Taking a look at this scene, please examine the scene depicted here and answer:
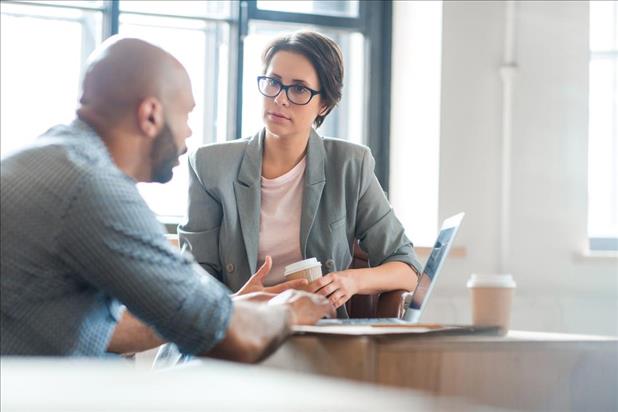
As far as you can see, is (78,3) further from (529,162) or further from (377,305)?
(377,305)

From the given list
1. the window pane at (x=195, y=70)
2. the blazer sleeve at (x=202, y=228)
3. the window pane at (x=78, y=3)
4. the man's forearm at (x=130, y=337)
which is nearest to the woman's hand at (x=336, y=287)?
the blazer sleeve at (x=202, y=228)

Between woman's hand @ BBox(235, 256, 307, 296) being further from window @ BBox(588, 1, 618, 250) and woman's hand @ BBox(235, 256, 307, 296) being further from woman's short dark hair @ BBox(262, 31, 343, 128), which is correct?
window @ BBox(588, 1, 618, 250)

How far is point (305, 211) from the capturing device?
2480 mm

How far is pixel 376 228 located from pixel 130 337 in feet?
2.97

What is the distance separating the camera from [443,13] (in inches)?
151

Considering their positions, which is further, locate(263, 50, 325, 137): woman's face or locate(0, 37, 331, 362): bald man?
locate(263, 50, 325, 137): woman's face

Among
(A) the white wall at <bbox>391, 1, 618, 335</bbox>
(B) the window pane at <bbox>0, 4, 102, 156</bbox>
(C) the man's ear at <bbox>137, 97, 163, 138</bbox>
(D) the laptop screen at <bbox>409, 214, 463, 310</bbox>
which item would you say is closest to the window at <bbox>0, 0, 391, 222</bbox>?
(B) the window pane at <bbox>0, 4, 102, 156</bbox>

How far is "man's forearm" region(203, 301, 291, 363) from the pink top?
87 cm

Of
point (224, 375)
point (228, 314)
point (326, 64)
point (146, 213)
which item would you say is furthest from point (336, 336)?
point (326, 64)

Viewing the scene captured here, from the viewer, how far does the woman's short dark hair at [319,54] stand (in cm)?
257

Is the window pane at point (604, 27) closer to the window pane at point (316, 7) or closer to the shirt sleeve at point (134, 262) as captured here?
the window pane at point (316, 7)

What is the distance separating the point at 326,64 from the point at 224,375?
2.10 meters

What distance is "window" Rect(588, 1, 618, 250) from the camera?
13.6ft

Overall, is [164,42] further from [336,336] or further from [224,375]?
[224,375]
